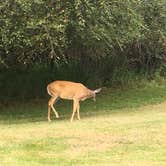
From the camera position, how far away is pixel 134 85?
29.3 metres

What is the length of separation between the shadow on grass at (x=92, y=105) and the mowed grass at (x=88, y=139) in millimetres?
41

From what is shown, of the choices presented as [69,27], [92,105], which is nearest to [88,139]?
[69,27]

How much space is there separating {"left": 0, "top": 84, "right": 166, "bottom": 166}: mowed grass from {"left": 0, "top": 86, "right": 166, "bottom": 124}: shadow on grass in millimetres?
41

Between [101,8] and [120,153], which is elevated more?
[101,8]

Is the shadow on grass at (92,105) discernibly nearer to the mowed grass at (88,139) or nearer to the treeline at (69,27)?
the mowed grass at (88,139)

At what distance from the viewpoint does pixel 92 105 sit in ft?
77.7

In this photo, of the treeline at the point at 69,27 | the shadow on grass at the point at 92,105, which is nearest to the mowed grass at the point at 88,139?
the shadow on grass at the point at 92,105

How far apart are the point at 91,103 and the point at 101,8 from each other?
722 centimetres

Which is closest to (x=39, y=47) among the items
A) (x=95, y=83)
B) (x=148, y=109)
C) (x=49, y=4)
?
(x=49, y=4)

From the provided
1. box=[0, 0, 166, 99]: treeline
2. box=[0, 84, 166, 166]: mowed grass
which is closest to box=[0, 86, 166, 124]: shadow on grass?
box=[0, 84, 166, 166]: mowed grass

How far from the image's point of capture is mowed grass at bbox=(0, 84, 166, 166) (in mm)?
11391

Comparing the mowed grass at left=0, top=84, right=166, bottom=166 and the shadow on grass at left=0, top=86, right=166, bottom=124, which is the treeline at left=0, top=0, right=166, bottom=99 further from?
the mowed grass at left=0, top=84, right=166, bottom=166

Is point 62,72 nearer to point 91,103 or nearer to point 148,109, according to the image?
point 91,103

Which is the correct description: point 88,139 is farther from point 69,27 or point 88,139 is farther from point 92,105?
point 92,105
